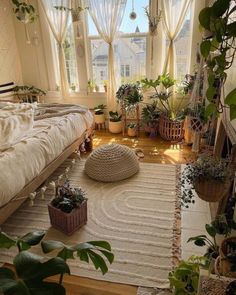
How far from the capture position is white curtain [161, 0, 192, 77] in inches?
144

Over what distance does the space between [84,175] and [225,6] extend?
2401 millimetres

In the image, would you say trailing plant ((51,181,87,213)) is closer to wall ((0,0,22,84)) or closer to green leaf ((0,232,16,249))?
green leaf ((0,232,16,249))

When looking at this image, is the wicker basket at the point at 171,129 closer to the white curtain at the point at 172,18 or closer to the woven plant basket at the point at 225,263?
the white curtain at the point at 172,18

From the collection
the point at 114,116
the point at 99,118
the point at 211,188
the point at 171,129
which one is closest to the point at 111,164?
the point at 211,188

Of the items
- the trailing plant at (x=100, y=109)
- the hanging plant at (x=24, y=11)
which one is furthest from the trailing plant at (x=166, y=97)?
the hanging plant at (x=24, y=11)

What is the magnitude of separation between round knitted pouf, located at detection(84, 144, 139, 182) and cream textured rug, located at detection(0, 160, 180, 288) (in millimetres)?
76

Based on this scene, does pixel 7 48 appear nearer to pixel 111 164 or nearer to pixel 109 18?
pixel 109 18

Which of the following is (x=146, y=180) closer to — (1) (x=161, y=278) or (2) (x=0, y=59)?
(1) (x=161, y=278)

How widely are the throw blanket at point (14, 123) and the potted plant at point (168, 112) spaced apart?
1904 mm

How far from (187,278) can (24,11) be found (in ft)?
14.1

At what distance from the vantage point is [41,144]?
2189 mm

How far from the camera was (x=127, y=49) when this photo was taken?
4.19m

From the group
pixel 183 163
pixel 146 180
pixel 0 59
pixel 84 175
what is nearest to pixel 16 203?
pixel 84 175

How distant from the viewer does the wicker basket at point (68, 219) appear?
188 cm
